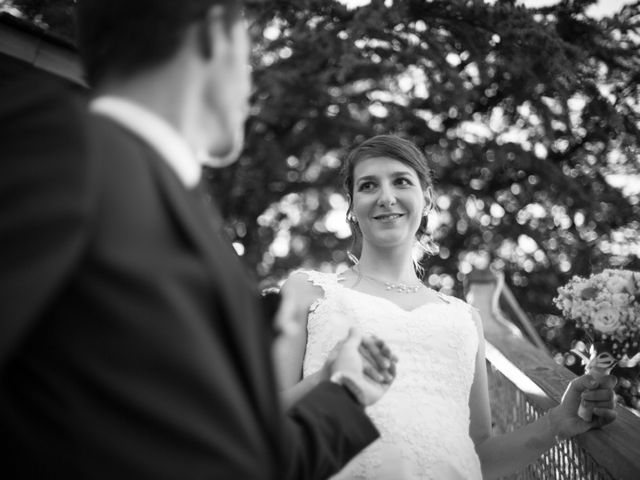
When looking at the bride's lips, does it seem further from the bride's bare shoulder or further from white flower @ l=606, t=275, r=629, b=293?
white flower @ l=606, t=275, r=629, b=293

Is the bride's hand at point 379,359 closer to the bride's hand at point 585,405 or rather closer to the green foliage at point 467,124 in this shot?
the bride's hand at point 585,405

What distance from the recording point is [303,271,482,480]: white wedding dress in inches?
108

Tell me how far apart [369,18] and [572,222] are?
4517 millimetres

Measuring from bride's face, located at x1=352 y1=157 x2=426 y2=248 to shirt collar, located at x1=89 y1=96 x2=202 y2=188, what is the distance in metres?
2.20

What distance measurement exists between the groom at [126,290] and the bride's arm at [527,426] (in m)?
1.79

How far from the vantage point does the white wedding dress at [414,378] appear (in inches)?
108

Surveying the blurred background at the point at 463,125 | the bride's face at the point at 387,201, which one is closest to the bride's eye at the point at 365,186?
the bride's face at the point at 387,201

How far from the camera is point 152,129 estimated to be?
1089 mm

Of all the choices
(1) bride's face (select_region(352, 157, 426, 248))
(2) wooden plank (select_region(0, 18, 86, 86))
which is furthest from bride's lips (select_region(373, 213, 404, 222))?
(2) wooden plank (select_region(0, 18, 86, 86))

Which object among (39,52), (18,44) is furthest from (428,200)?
(18,44)

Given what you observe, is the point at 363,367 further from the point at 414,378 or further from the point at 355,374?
the point at 414,378

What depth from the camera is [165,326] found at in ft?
3.19

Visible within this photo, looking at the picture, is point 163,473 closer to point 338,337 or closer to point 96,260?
point 96,260

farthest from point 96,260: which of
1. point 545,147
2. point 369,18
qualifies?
point 545,147
